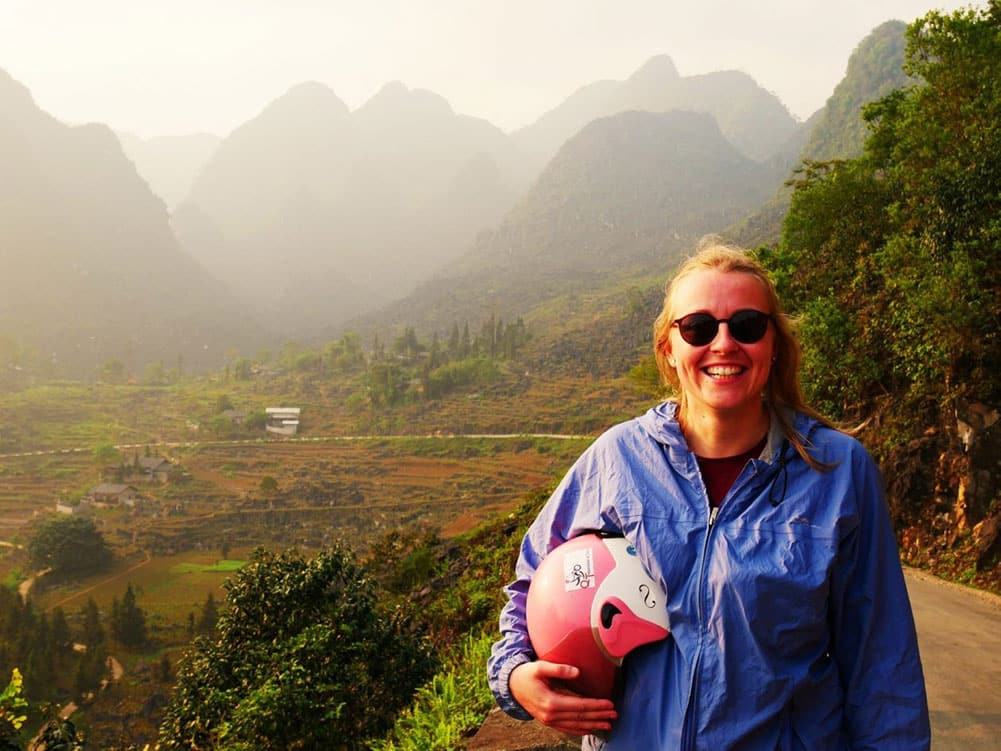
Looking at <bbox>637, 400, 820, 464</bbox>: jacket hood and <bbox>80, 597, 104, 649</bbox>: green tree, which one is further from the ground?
<bbox>637, 400, 820, 464</bbox>: jacket hood

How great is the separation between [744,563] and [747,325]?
0.49 meters

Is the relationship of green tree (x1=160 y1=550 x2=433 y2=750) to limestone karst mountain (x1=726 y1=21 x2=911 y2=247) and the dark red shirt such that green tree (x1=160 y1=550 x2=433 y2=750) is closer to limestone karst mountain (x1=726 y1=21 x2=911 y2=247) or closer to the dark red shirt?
the dark red shirt

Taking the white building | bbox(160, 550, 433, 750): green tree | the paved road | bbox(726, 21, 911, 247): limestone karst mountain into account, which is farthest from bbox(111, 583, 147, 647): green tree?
bbox(726, 21, 911, 247): limestone karst mountain

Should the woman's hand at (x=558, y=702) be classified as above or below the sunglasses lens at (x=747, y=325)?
below

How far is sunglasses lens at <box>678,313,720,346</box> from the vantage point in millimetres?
1492

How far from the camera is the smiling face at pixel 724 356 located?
1.45 metres

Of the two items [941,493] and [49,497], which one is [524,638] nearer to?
[941,493]

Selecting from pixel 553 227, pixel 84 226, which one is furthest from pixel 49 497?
pixel 553 227

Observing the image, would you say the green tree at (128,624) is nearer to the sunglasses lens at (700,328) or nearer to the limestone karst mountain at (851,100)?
the sunglasses lens at (700,328)

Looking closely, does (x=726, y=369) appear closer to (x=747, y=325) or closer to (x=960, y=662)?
(x=747, y=325)

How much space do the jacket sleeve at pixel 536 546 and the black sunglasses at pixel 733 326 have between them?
0.34 m

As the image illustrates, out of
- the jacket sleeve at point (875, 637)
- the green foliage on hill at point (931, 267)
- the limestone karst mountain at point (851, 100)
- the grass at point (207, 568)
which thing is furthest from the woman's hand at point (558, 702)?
the limestone karst mountain at point (851, 100)

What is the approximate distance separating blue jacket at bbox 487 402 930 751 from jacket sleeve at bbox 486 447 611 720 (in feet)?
0.53

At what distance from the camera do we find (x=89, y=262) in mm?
A: 129875
